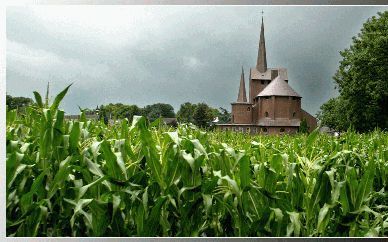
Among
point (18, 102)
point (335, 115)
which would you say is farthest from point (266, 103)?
point (18, 102)

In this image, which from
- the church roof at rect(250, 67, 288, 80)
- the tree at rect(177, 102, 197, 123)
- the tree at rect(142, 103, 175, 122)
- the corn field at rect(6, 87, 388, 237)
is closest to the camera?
the corn field at rect(6, 87, 388, 237)

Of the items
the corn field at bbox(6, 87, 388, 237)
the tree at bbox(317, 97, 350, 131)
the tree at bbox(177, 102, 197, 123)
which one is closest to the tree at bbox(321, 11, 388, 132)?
the tree at bbox(317, 97, 350, 131)

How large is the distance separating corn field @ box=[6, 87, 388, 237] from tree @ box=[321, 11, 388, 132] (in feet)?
45.0

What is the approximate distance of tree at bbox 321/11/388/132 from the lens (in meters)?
16.5

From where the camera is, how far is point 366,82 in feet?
61.7

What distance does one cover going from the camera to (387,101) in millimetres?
16078

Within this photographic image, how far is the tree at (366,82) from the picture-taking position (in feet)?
54.0

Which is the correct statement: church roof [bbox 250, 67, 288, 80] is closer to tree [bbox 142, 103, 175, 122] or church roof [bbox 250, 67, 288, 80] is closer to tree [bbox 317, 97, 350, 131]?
tree [bbox 317, 97, 350, 131]

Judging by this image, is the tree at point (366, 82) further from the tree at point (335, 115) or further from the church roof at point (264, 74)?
the church roof at point (264, 74)

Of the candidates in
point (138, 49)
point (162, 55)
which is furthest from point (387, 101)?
point (138, 49)

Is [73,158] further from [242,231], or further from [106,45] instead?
[106,45]

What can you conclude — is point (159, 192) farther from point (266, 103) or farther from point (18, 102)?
point (266, 103)

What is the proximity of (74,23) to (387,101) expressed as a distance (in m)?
14.6

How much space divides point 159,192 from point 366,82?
714 inches
